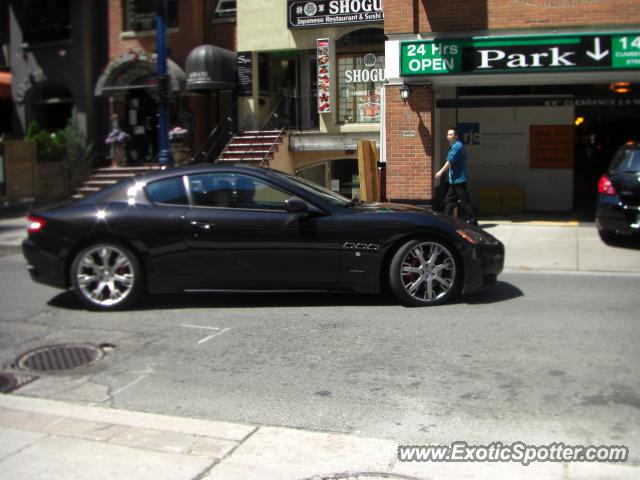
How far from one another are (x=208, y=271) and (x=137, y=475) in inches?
140

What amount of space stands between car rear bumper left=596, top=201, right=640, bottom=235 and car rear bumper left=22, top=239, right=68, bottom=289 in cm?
774

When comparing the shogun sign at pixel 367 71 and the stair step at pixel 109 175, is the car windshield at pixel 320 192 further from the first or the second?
the stair step at pixel 109 175

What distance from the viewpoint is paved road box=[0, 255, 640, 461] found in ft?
15.6

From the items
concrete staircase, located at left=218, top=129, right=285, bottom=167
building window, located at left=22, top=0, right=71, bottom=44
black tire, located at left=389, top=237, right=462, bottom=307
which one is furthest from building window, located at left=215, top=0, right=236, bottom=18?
black tire, located at left=389, top=237, right=462, bottom=307

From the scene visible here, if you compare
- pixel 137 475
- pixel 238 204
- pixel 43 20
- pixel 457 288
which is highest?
pixel 43 20

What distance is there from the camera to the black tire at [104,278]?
25.0 feet

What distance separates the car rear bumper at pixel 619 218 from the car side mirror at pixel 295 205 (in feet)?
18.8

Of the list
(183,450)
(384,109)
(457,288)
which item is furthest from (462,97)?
(183,450)

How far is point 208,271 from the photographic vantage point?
7480 mm

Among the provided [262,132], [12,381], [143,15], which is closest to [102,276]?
[12,381]

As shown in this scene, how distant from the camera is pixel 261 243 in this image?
7.38 meters

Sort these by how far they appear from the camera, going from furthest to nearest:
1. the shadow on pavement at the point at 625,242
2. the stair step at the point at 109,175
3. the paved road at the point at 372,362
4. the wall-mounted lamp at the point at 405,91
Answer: the stair step at the point at 109,175, the wall-mounted lamp at the point at 405,91, the shadow on pavement at the point at 625,242, the paved road at the point at 372,362

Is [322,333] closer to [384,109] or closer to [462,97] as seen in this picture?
[384,109]

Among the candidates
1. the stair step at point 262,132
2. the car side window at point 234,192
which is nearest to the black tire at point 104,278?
the car side window at point 234,192
